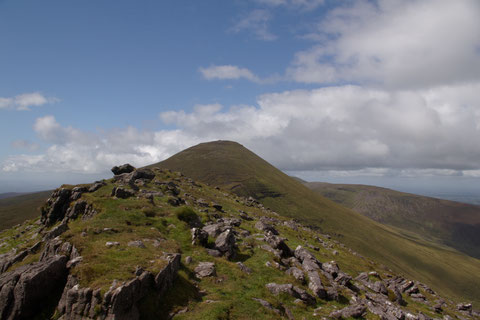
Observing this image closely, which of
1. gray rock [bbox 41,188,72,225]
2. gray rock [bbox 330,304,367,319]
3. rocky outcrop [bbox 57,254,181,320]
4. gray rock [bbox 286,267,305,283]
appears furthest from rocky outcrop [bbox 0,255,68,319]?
gray rock [bbox 41,188,72,225]

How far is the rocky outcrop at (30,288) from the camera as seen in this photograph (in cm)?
1553

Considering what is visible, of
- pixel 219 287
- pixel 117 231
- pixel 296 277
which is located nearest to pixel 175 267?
pixel 219 287

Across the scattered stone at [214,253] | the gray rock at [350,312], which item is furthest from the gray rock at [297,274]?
the scattered stone at [214,253]

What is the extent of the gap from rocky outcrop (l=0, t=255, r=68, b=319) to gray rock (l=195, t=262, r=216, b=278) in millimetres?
10831

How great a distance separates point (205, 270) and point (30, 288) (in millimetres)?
13300

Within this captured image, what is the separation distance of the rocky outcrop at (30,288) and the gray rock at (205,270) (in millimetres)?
10831

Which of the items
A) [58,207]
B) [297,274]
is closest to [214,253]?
[297,274]

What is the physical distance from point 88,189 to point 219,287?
3728 cm

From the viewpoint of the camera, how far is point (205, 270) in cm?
2352

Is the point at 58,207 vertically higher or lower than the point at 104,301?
higher

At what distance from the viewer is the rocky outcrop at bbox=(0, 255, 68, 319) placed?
611 inches

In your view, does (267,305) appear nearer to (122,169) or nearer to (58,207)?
(58,207)

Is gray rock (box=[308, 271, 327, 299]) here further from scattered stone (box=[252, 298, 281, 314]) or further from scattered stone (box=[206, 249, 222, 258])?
scattered stone (box=[206, 249, 222, 258])

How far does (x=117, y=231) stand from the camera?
2658 centimetres
